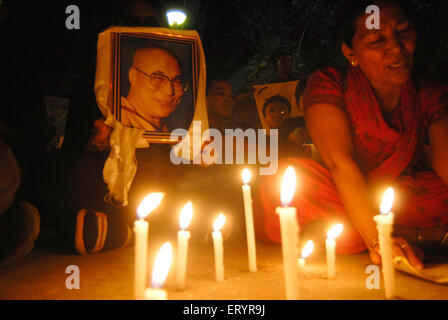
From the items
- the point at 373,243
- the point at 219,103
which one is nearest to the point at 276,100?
the point at 219,103

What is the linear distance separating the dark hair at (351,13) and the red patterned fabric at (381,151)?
0.27 metres

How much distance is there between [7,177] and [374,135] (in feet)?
7.98

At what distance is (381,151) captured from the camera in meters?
2.35

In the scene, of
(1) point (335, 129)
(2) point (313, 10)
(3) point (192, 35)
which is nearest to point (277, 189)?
(1) point (335, 129)

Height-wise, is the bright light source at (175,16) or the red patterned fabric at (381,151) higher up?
the bright light source at (175,16)

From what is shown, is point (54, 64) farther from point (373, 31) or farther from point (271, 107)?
point (373, 31)

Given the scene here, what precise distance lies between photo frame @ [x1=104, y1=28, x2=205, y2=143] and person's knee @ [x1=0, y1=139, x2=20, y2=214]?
0.81 metres

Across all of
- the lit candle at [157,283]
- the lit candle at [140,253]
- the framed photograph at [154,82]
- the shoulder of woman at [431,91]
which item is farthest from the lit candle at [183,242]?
the shoulder of woman at [431,91]

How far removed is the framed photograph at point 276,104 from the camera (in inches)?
187

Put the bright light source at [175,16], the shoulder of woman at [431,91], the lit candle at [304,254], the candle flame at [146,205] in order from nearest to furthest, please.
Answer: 1. the candle flame at [146,205]
2. the lit candle at [304,254]
3. the shoulder of woman at [431,91]
4. the bright light source at [175,16]

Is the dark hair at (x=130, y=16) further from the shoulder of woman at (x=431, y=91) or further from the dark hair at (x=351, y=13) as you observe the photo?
the shoulder of woman at (x=431, y=91)

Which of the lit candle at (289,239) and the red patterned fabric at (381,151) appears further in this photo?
the red patterned fabric at (381,151)

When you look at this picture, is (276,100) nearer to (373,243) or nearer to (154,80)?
(154,80)

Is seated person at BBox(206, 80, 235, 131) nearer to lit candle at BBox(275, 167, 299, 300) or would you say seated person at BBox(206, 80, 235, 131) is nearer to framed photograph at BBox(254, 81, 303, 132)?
framed photograph at BBox(254, 81, 303, 132)
